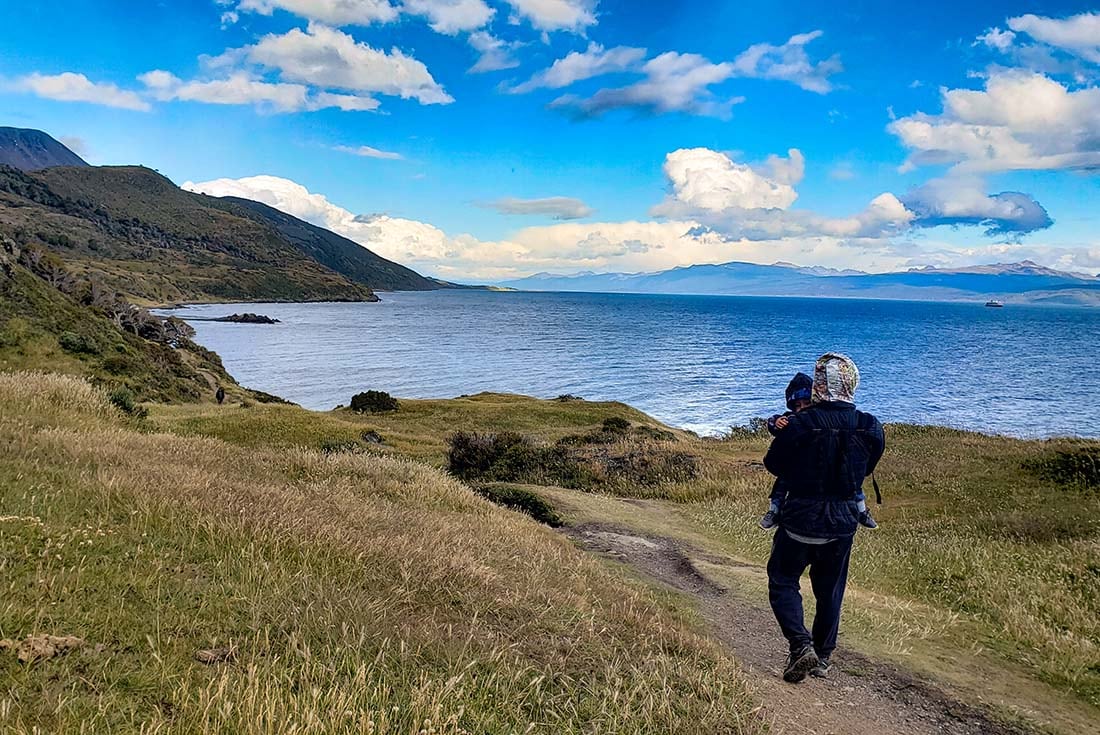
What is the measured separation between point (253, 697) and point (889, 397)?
240ft

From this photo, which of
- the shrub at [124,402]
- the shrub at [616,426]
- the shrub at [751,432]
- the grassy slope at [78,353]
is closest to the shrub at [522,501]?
the shrub at [124,402]

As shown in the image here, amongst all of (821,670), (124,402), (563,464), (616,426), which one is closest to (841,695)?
(821,670)

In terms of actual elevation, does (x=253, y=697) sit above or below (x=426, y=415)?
above

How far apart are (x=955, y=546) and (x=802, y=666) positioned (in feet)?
28.9

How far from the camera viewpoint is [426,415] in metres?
42.2

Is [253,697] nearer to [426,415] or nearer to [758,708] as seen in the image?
[758,708]

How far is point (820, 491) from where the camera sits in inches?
243

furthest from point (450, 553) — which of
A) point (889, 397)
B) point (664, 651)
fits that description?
point (889, 397)

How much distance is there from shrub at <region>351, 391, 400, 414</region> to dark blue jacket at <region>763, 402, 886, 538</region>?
39.3 m

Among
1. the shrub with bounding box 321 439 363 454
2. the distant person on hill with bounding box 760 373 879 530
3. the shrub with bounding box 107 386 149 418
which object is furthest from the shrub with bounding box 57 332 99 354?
the distant person on hill with bounding box 760 373 879 530

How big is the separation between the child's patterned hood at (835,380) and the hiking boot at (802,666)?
2.41m

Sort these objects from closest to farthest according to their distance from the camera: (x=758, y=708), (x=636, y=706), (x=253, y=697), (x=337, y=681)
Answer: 1. (x=253, y=697)
2. (x=337, y=681)
3. (x=636, y=706)
4. (x=758, y=708)

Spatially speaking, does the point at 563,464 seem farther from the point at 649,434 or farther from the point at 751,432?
the point at 751,432

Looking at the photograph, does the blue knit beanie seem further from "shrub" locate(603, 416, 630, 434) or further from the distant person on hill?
"shrub" locate(603, 416, 630, 434)
